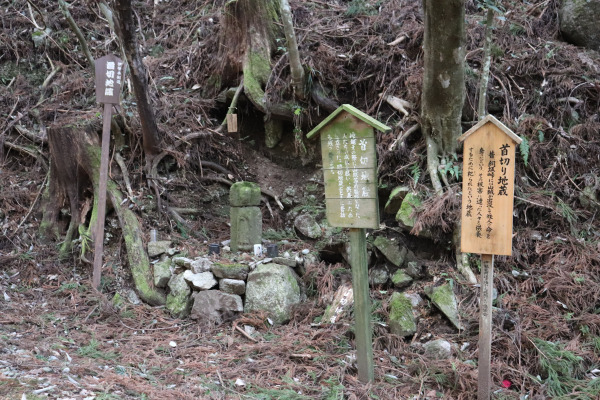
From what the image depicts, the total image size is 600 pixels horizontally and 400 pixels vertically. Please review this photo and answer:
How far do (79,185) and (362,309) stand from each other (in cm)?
494

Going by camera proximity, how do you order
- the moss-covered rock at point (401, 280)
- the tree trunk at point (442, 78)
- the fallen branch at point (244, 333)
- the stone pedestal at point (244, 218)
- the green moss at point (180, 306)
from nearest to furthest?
the fallen branch at point (244, 333)
the tree trunk at point (442, 78)
the moss-covered rock at point (401, 280)
the green moss at point (180, 306)
the stone pedestal at point (244, 218)

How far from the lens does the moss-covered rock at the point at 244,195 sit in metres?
5.80

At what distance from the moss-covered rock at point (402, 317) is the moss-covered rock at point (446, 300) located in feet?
0.87

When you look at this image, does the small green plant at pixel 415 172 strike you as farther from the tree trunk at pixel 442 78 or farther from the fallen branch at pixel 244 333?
the fallen branch at pixel 244 333

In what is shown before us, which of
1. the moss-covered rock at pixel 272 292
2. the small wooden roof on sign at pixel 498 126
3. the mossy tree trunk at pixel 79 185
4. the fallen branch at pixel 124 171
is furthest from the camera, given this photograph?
the fallen branch at pixel 124 171

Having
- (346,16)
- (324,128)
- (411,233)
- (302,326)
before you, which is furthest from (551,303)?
(346,16)

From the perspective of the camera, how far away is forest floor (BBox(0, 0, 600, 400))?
12.9ft

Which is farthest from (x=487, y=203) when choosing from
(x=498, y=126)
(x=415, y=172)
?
(x=415, y=172)

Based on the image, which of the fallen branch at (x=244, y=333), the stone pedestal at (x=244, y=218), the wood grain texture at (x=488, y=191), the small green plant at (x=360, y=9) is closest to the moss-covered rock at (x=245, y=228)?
the stone pedestal at (x=244, y=218)

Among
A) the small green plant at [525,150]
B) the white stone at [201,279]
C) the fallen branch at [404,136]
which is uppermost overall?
the fallen branch at [404,136]

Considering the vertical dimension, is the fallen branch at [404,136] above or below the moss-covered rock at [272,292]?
above

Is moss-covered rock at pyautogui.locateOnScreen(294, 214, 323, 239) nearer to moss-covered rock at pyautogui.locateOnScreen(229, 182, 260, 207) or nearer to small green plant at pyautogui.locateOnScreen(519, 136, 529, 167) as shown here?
moss-covered rock at pyautogui.locateOnScreen(229, 182, 260, 207)

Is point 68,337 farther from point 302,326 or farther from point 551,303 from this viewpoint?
point 551,303

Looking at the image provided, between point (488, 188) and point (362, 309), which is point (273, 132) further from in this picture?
point (488, 188)
